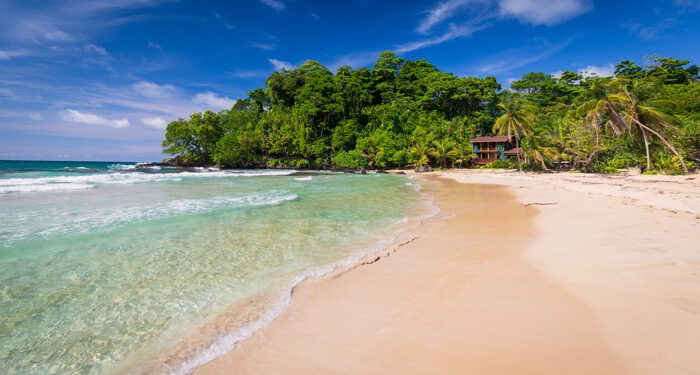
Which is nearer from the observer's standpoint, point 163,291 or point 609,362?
point 609,362

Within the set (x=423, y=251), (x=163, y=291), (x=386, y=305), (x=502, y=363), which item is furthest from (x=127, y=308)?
(x=423, y=251)

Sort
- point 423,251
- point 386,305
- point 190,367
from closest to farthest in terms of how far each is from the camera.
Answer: point 190,367
point 386,305
point 423,251

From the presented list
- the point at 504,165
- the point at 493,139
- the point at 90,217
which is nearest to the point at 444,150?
the point at 504,165

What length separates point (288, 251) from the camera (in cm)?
563

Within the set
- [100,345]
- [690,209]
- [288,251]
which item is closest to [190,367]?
[100,345]

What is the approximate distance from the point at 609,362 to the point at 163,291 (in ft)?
15.5

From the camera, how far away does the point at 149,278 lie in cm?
440

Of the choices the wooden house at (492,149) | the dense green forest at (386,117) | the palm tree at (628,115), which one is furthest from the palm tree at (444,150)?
the palm tree at (628,115)

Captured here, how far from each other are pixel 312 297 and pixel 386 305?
0.92 m

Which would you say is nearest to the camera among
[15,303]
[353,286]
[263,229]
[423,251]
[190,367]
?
[190,367]

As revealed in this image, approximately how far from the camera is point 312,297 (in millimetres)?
3645

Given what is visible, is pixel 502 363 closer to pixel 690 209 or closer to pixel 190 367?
pixel 190 367

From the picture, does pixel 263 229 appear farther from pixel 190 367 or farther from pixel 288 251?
pixel 190 367

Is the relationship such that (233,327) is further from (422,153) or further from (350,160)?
(350,160)
